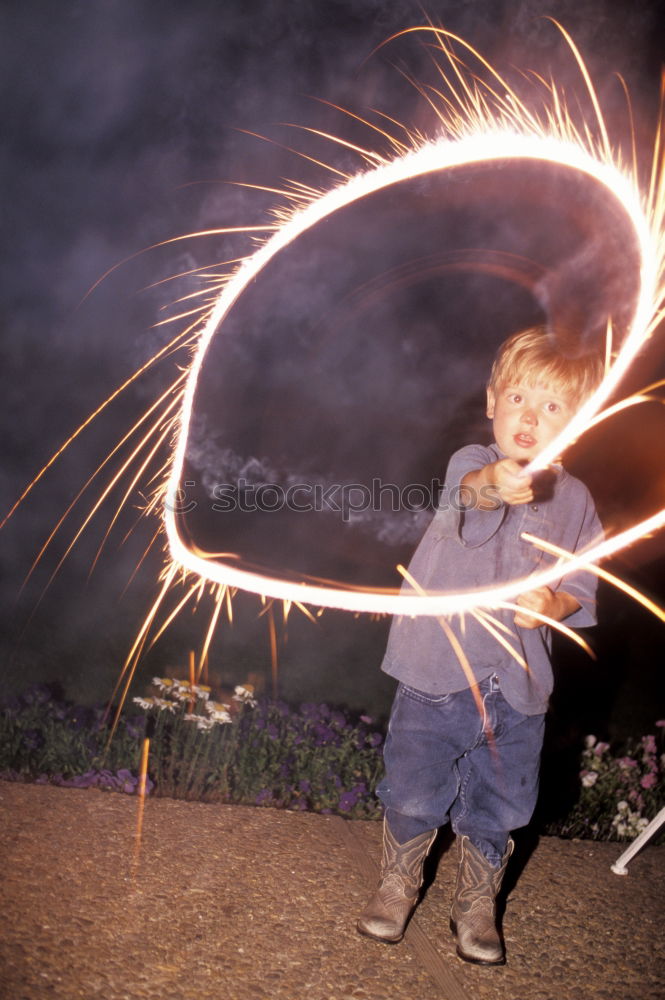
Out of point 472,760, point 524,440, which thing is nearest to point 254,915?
point 472,760

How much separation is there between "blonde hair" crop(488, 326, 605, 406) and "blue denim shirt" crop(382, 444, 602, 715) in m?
0.25

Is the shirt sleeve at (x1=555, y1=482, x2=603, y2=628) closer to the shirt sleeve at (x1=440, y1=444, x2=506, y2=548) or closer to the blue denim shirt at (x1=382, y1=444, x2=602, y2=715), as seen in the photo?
the blue denim shirt at (x1=382, y1=444, x2=602, y2=715)

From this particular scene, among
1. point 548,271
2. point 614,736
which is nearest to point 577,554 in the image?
point 614,736

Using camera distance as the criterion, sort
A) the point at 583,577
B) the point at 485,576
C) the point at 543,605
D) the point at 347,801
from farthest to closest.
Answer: the point at 347,801 < the point at 583,577 < the point at 485,576 < the point at 543,605

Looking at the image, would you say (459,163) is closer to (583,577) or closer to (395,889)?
(583,577)

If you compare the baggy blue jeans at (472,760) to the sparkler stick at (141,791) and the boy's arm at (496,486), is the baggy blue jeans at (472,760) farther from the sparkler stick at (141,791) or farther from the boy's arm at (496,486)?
the sparkler stick at (141,791)

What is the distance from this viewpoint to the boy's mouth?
2576 mm

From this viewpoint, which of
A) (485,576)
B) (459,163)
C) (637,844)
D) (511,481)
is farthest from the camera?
(459,163)

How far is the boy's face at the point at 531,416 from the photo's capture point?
2572mm

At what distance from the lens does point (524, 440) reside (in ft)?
8.48

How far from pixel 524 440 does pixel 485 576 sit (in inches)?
17.2

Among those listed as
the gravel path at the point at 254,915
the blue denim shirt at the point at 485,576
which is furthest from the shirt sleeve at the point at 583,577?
the gravel path at the point at 254,915

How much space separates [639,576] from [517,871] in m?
5.53

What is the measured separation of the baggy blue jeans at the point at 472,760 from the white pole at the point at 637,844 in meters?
0.65
